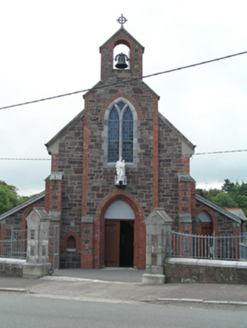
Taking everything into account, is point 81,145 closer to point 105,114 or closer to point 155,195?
point 105,114

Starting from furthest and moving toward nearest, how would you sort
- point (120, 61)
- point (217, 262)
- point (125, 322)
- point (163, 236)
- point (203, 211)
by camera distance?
point (203, 211), point (120, 61), point (163, 236), point (217, 262), point (125, 322)

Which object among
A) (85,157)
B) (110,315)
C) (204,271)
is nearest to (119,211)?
(85,157)

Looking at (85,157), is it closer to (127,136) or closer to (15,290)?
(127,136)

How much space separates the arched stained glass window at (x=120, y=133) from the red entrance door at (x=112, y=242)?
9.81 ft

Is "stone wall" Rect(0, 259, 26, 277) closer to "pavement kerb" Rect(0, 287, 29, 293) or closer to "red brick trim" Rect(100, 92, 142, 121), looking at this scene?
"pavement kerb" Rect(0, 287, 29, 293)

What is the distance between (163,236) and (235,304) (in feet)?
13.2

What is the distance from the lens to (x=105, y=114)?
2012 centimetres

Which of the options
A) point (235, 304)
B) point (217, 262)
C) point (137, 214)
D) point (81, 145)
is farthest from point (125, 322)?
point (81, 145)

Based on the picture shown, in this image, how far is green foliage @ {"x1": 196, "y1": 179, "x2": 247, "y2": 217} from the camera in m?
79.5

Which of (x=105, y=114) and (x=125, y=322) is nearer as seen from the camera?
(x=125, y=322)

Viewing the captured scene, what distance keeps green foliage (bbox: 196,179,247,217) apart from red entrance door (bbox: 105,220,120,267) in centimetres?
5386

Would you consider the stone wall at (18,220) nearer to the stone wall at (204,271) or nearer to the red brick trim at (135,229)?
the red brick trim at (135,229)

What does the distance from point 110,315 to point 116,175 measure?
36.7 feet

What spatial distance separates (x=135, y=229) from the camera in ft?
63.7
